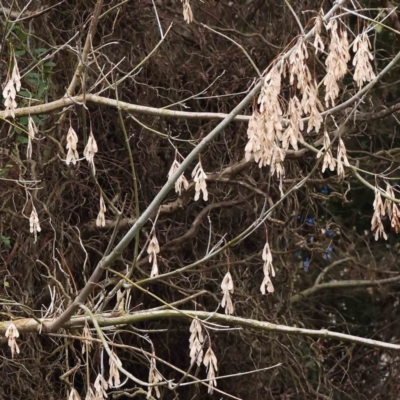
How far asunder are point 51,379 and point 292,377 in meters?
1.43

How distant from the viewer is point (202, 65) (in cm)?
541

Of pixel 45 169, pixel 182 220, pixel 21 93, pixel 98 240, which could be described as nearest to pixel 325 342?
pixel 182 220

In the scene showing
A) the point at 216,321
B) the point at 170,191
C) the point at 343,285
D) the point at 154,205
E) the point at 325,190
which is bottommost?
the point at 343,285

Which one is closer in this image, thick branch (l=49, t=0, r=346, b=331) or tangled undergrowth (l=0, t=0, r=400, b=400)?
thick branch (l=49, t=0, r=346, b=331)

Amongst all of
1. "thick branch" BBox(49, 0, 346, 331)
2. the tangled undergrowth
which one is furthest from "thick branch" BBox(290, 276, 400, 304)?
"thick branch" BBox(49, 0, 346, 331)

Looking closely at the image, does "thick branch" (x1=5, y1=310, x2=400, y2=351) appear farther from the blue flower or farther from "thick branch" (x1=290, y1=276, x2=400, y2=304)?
the blue flower

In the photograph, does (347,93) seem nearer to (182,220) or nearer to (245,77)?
(245,77)

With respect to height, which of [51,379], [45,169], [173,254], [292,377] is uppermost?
[45,169]

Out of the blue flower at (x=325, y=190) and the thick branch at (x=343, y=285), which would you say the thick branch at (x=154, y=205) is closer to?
the thick branch at (x=343, y=285)

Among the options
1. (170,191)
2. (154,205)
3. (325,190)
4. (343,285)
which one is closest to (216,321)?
(154,205)

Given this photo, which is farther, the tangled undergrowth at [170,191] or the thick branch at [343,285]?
the thick branch at [343,285]

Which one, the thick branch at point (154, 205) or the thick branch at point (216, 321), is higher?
the thick branch at point (154, 205)

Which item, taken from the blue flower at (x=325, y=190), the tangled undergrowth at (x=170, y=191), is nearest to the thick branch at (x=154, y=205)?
the tangled undergrowth at (x=170, y=191)

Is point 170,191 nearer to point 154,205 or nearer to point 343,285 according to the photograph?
point 343,285
